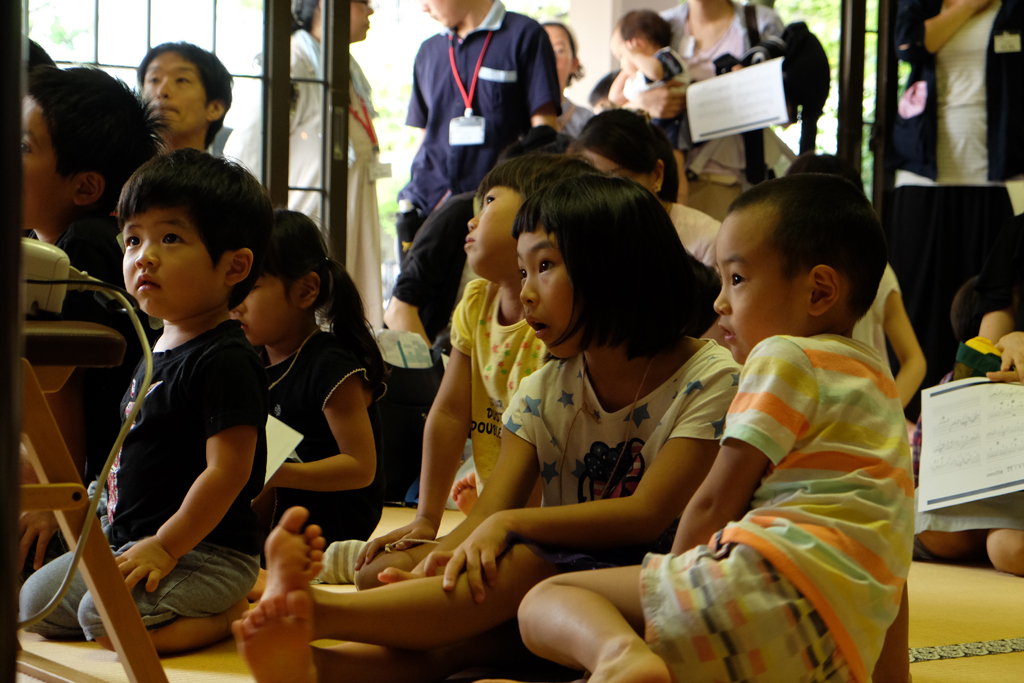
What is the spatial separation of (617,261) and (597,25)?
380 centimetres

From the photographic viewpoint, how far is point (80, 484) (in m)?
0.83

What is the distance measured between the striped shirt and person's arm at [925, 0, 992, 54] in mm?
3045

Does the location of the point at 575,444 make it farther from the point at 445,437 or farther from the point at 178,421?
the point at 178,421

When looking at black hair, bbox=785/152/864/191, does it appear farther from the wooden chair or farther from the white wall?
the white wall

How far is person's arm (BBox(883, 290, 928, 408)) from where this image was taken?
2.34m

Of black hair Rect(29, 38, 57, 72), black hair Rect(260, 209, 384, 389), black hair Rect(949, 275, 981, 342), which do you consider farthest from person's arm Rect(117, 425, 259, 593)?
black hair Rect(949, 275, 981, 342)

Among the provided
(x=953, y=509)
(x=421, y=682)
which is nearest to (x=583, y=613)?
(x=421, y=682)

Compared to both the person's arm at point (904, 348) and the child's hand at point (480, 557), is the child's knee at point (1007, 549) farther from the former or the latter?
the child's hand at point (480, 557)

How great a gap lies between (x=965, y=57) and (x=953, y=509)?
2.27m

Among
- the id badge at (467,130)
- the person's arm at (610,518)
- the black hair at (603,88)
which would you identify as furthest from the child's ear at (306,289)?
the black hair at (603,88)

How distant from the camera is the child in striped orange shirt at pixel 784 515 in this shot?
0.77m

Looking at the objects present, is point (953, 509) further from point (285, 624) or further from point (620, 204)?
point (285, 624)

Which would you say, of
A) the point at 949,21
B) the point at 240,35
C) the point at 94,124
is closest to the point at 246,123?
the point at 240,35

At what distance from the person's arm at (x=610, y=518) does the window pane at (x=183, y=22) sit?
6.92ft
